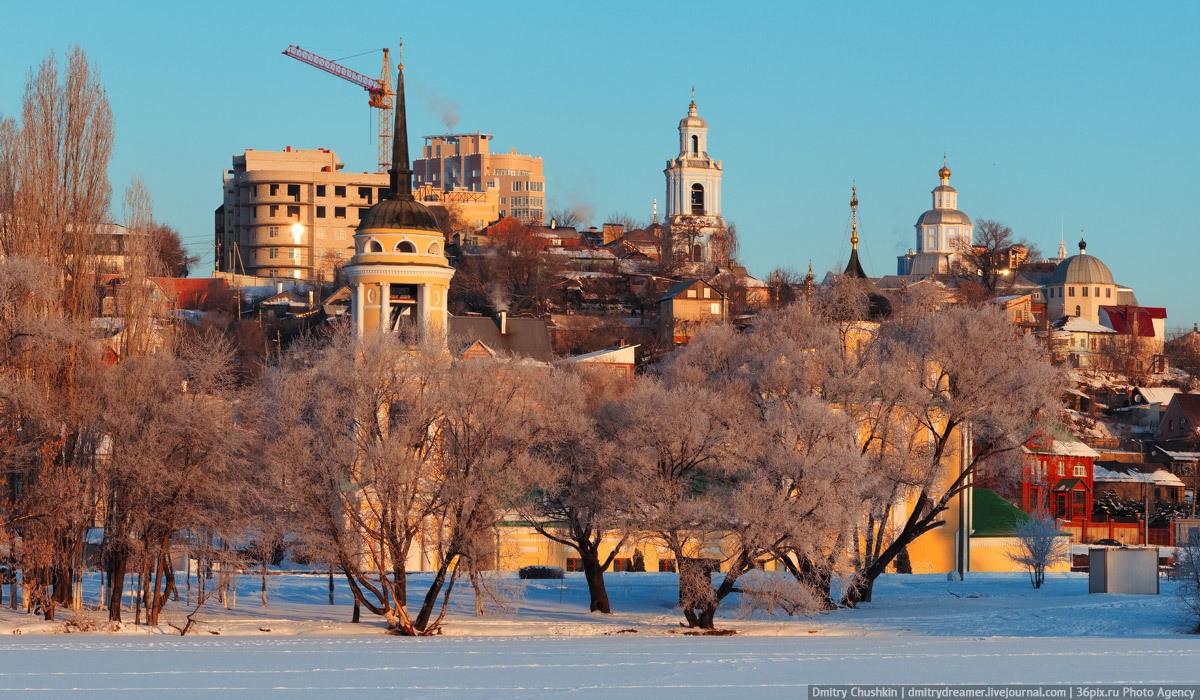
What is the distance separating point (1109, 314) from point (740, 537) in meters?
110

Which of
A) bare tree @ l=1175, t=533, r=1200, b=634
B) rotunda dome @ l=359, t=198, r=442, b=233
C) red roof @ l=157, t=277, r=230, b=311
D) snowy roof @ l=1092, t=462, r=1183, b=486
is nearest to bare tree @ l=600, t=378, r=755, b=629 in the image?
bare tree @ l=1175, t=533, r=1200, b=634

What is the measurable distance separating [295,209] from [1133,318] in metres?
66.6

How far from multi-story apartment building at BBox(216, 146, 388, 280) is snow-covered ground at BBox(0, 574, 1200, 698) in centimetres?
8912

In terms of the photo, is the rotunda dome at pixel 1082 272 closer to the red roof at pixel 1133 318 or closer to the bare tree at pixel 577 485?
the red roof at pixel 1133 318

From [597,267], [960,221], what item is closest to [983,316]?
[597,267]

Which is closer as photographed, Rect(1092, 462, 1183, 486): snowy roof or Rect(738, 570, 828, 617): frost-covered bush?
Rect(738, 570, 828, 617): frost-covered bush

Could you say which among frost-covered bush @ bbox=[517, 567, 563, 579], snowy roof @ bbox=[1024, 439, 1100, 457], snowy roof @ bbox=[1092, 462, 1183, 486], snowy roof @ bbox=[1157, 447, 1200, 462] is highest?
snowy roof @ bbox=[1024, 439, 1100, 457]

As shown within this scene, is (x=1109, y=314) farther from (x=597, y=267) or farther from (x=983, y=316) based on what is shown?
(x=983, y=316)

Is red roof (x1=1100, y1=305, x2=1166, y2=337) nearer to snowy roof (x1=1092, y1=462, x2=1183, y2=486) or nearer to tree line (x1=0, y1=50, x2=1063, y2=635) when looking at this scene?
snowy roof (x1=1092, y1=462, x2=1183, y2=486)

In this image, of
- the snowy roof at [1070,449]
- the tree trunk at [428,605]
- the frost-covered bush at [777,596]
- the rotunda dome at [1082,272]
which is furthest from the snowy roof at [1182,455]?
the tree trunk at [428,605]

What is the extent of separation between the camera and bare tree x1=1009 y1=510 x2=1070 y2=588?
52094 millimetres

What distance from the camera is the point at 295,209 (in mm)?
136375

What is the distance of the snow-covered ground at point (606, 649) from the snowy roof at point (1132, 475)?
46.9 m

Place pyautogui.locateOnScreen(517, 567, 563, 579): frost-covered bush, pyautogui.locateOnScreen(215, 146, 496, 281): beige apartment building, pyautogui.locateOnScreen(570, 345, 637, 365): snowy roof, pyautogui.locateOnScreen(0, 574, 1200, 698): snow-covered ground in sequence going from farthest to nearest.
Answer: pyautogui.locateOnScreen(215, 146, 496, 281): beige apartment building
pyautogui.locateOnScreen(570, 345, 637, 365): snowy roof
pyautogui.locateOnScreen(517, 567, 563, 579): frost-covered bush
pyautogui.locateOnScreen(0, 574, 1200, 698): snow-covered ground
